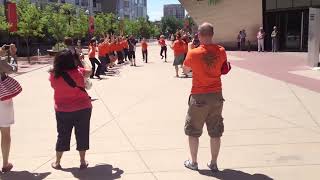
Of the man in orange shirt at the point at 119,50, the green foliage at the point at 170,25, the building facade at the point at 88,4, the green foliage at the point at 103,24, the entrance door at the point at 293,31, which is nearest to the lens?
the man in orange shirt at the point at 119,50

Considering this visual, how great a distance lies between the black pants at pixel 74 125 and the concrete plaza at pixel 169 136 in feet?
1.08

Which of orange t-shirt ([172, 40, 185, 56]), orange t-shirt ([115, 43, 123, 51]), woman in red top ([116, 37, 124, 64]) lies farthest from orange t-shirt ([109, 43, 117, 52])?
orange t-shirt ([172, 40, 185, 56])

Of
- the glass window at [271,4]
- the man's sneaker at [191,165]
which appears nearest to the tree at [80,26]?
the glass window at [271,4]

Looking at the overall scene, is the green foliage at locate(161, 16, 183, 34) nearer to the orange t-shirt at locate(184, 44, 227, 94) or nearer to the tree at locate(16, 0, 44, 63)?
the tree at locate(16, 0, 44, 63)

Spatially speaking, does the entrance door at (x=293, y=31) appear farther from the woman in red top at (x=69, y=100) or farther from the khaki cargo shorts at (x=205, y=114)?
the woman in red top at (x=69, y=100)

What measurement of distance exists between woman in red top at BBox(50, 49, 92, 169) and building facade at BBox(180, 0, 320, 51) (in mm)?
28993

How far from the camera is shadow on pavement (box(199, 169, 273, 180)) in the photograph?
603 centimetres

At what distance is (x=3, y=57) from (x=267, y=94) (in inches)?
321

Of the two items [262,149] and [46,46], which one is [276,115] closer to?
[262,149]

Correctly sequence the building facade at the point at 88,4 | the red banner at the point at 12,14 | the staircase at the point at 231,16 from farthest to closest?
the building facade at the point at 88,4
the staircase at the point at 231,16
the red banner at the point at 12,14

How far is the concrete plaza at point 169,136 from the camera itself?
641cm

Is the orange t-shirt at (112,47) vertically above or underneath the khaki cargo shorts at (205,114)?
above

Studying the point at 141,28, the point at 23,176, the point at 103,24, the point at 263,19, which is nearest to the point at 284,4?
the point at 263,19

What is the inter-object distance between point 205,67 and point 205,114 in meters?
0.53
